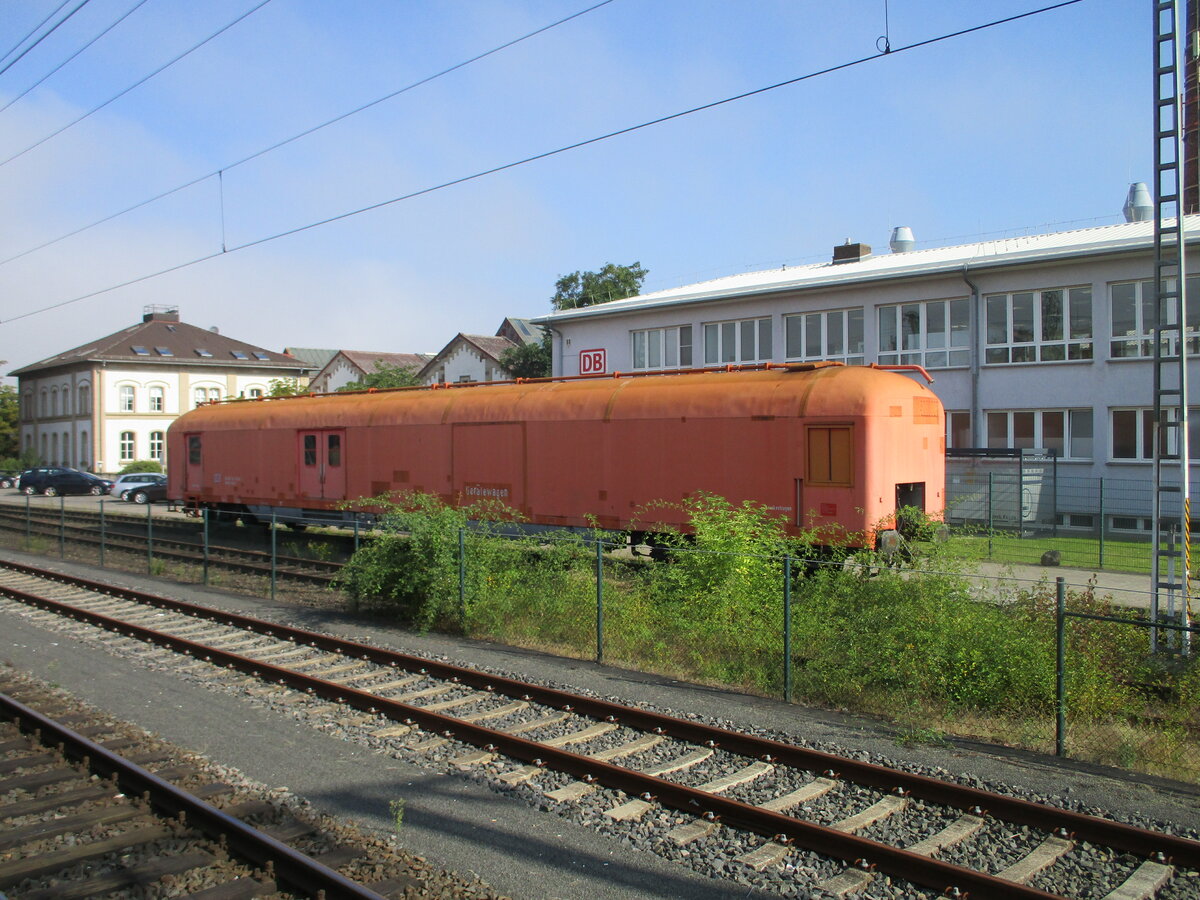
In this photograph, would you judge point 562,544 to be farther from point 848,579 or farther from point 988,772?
point 988,772

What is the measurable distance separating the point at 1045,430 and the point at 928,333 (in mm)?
4046

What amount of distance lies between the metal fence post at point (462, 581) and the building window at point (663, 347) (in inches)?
783

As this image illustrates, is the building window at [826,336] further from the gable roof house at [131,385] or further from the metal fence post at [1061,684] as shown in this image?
the gable roof house at [131,385]

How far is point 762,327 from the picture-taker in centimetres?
2934

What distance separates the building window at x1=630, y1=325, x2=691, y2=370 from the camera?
31500 mm

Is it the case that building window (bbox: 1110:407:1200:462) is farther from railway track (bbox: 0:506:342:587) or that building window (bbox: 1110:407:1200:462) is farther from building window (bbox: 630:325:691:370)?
railway track (bbox: 0:506:342:587)

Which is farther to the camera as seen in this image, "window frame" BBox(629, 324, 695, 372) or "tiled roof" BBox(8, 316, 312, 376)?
"tiled roof" BBox(8, 316, 312, 376)

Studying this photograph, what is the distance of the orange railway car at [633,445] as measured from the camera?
1327cm

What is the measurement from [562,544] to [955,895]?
7720 millimetres

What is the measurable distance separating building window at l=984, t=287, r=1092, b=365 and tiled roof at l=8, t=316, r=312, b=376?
173 feet

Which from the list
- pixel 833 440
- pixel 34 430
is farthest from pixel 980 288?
pixel 34 430

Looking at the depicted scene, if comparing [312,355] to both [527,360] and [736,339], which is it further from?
[736,339]

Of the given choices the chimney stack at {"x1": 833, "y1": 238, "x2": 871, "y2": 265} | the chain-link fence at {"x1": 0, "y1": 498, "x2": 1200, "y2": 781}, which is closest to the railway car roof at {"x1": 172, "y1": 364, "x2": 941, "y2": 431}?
the chain-link fence at {"x1": 0, "y1": 498, "x2": 1200, "y2": 781}

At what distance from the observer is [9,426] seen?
232 feet
